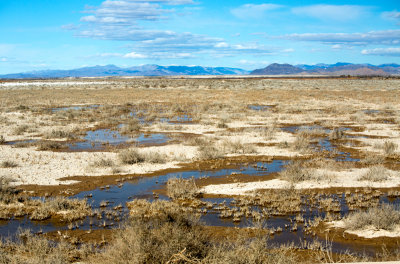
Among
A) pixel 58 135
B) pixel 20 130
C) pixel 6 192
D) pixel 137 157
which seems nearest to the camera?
pixel 6 192

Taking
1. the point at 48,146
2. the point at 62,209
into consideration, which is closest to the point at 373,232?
the point at 62,209

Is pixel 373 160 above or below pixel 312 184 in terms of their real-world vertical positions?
above

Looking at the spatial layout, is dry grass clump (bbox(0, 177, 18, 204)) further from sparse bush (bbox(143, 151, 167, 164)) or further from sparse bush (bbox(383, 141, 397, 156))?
sparse bush (bbox(383, 141, 397, 156))

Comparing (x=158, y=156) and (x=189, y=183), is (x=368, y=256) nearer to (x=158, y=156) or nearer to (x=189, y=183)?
(x=189, y=183)

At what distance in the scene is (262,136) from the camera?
23.1m

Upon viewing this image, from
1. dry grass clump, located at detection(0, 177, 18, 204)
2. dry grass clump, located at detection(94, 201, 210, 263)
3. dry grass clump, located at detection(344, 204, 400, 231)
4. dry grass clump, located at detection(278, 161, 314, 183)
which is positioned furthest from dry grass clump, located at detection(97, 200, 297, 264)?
dry grass clump, located at detection(278, 161, 314, 183)

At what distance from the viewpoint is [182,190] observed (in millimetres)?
12445

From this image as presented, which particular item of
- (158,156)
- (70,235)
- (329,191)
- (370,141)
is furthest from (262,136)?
(70,235)

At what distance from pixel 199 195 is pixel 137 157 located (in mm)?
5445

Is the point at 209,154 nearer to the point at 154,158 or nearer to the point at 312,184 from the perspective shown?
the point at 154,158

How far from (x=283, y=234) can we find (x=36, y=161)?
41.5 ft

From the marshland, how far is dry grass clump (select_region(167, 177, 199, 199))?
0.13ft

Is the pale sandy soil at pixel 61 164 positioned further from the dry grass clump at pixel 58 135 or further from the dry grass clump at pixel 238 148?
the dry grass clump at pixel 58 135

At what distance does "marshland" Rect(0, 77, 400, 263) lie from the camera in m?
6.62
